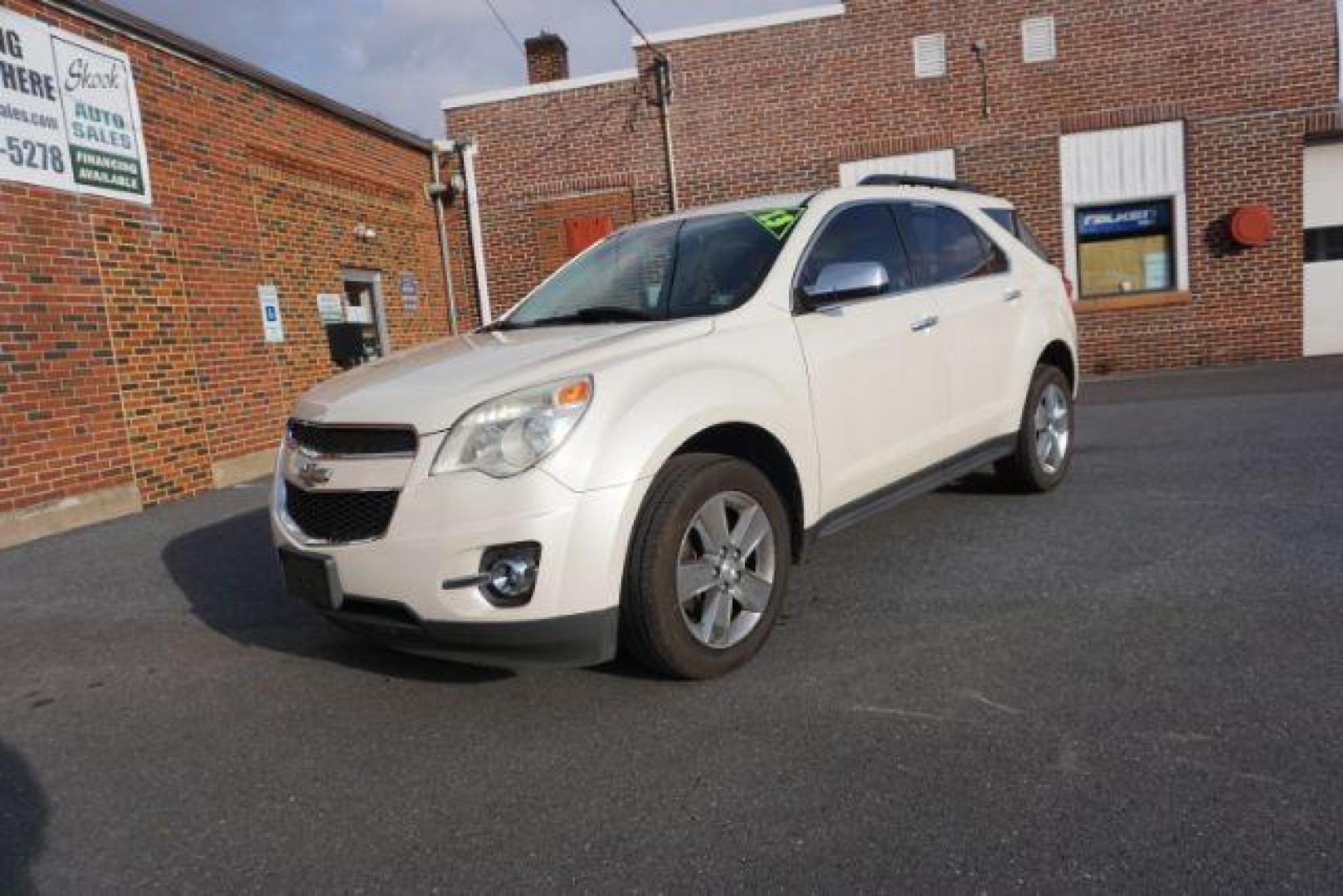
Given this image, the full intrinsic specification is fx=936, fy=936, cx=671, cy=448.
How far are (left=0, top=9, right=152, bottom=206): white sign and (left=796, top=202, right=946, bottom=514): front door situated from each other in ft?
20.4

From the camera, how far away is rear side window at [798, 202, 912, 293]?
401 centimetres

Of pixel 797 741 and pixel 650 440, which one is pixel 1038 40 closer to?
pixel 650 440

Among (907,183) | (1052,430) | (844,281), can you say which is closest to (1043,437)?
(1052,430)

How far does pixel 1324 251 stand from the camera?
12.5 meters

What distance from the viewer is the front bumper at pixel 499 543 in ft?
9.15

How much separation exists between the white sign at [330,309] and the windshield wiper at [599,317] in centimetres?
697

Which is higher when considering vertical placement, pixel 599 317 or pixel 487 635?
pixel 599 317

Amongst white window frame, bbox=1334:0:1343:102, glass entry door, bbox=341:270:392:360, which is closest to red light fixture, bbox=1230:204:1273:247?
white window frame, bbox=1334:0:1343:102

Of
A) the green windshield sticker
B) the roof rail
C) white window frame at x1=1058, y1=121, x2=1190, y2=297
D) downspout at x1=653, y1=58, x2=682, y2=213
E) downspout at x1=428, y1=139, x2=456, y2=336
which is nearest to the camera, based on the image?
the green windshield sticker

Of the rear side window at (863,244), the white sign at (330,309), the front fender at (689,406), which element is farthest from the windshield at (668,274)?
the white sign at (330,309)

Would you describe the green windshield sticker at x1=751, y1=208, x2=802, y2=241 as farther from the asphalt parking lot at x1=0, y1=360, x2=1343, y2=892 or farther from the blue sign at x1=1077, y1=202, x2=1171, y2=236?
the blue sign at x1=1077, y1=202, x2=1171, y2=236

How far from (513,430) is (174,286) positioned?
6.76 meters

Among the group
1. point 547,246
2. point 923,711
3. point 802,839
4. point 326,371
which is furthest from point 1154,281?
point 802,839

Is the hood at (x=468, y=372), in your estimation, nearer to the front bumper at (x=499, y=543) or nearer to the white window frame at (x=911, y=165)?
the front bumper at (x=499, y=543)
